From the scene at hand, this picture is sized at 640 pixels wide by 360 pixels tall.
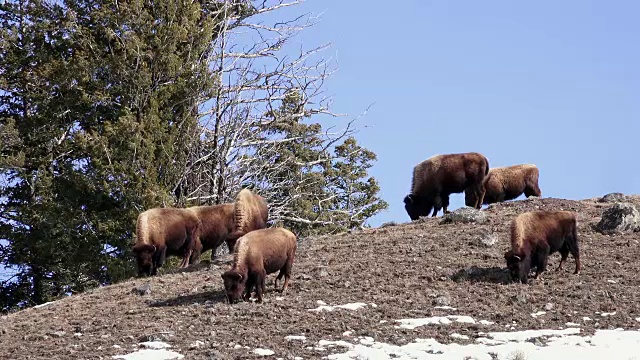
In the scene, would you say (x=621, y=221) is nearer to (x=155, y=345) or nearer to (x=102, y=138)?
(x=155, y=345)

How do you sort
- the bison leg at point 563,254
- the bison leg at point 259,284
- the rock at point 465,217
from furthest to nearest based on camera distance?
the rock at point 465,217, the bison leg at point 563,254, the bison leg at point 259,284

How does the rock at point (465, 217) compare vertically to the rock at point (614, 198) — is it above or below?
below

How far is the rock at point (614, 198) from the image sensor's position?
25141 mm

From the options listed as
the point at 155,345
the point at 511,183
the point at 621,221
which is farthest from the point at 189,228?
the point at 511,183

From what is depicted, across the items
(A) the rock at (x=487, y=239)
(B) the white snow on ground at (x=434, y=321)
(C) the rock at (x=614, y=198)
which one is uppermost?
(C) the rock at (x=614, y=198)

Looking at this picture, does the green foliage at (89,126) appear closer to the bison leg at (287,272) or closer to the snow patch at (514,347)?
the bison leg at (287,272)

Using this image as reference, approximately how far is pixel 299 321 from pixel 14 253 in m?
17.0

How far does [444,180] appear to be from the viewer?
999 inches

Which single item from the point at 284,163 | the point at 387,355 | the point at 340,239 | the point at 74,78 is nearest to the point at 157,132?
the point at 74,78

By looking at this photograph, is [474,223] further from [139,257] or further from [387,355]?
[387,355]

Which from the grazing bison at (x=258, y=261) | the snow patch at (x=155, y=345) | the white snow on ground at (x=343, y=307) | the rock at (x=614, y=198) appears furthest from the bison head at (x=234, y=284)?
the rock at (x=614, y=198)

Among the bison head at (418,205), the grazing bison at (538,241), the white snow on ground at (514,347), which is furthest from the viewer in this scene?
the bison head at (418,205)

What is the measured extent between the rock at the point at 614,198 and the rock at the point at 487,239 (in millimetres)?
5985

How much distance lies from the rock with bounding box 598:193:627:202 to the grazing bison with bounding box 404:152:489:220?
300 cm
